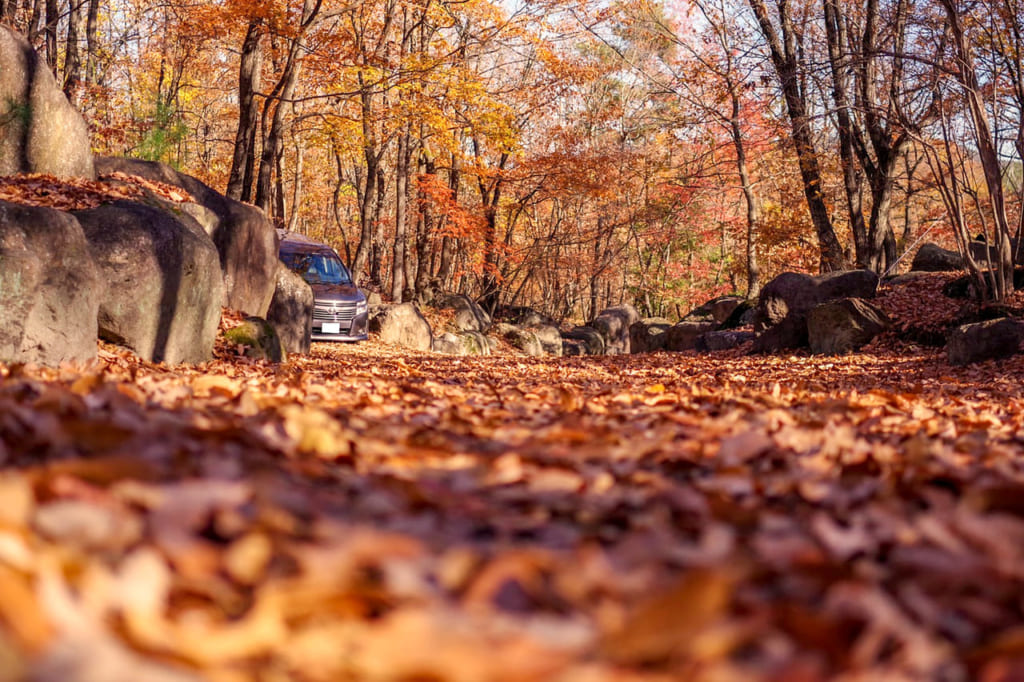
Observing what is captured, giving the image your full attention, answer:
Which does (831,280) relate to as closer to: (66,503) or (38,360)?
(38,360)

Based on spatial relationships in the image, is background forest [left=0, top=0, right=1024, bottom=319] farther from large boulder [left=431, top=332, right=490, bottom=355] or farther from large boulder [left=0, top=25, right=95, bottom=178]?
large boulder [left=0, top=25, right=95, bottom=178]

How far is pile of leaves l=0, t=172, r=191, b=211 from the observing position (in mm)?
7520

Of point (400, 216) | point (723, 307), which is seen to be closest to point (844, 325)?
point (723, 307)

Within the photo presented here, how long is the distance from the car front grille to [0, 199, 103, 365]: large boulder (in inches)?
355

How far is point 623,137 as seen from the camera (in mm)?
28078

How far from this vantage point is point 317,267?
16.3 meters

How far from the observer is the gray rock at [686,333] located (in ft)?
57.8

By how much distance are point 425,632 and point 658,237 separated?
100 feet

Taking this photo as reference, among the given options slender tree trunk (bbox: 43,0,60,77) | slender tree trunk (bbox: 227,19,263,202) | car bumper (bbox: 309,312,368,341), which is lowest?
car bumper (bbox: 309,312,368,341)

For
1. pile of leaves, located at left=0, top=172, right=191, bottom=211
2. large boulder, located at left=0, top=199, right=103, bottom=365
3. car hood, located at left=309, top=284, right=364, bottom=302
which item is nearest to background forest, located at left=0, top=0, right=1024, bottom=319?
car hood, located at left=309, top=284, right=364, bottom=302

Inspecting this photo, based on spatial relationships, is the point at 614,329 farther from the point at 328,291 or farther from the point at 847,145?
the point at 328,291

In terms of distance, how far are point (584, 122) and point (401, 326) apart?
13458 millimetres

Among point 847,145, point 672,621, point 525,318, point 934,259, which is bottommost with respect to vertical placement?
point 672,621

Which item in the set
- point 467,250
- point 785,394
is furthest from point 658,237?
point 785,394
